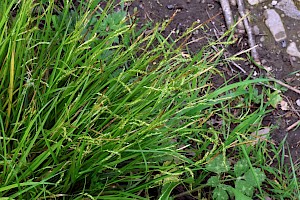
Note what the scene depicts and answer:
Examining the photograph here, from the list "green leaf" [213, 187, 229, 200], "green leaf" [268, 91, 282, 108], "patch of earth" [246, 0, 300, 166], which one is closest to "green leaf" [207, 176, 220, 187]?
"green leaf" [213, 187, 229, 200]

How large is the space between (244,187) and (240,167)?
96 millimetres

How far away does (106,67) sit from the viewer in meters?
1.96

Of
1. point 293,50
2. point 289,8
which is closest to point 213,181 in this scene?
point 293,50

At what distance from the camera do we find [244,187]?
210 centimetres

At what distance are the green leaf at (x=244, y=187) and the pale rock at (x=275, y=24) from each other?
0.98 metres

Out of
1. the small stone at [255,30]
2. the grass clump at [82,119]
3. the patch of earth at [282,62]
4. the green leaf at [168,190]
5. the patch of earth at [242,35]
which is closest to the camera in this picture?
the grass clump at [82,119]

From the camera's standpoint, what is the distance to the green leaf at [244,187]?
209cm

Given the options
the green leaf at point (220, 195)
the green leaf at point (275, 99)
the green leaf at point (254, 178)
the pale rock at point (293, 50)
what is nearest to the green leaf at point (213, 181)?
the green leaf at point (220, 195)

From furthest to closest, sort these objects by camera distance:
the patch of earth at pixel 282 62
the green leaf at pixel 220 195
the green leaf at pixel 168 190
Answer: the patch of earth at pixel 282 62, the green leaf at pixel 220 195, the green leaf at pixel 168 190

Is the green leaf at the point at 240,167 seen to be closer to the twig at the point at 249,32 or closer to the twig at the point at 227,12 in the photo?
the twig at the point at 249,32

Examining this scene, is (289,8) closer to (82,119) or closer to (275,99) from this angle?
(275,99)

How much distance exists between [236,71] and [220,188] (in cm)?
76

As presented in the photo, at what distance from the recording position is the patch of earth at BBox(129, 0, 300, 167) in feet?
8.42

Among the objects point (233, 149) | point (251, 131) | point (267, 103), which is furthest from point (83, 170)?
point (267, 103)
